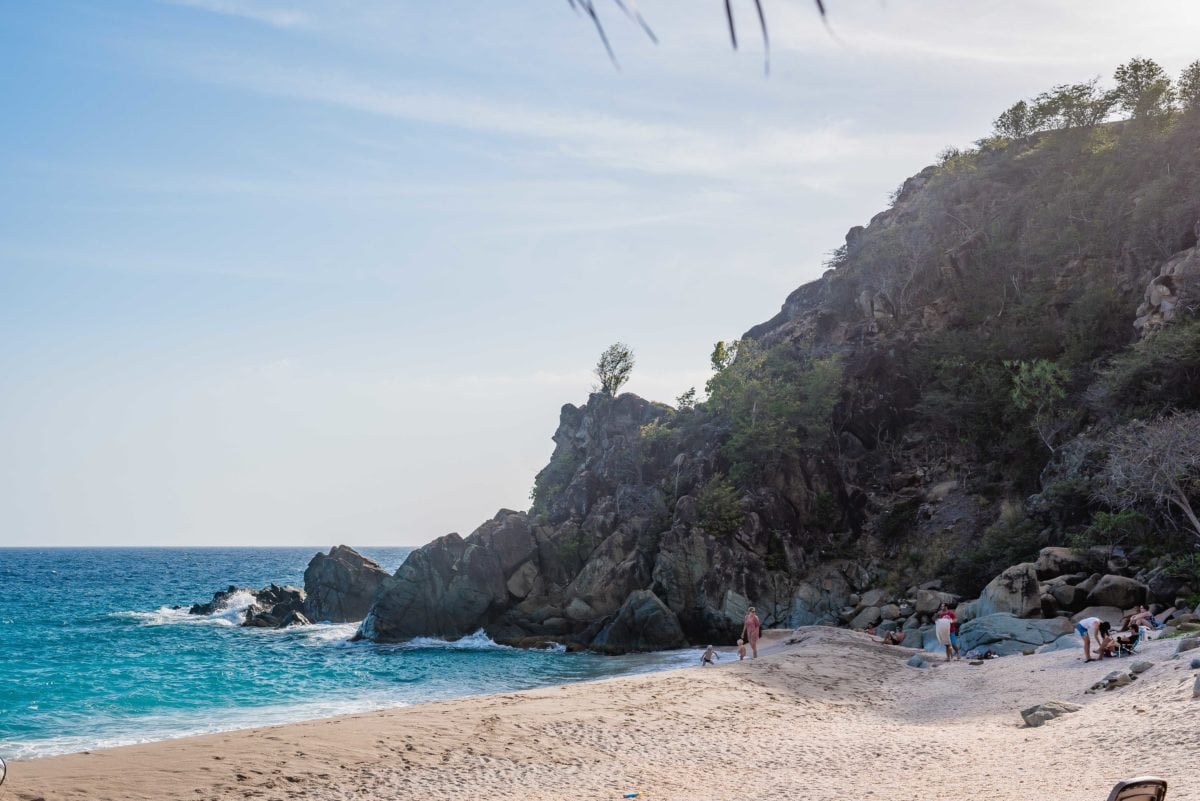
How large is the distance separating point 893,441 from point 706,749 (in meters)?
39.9

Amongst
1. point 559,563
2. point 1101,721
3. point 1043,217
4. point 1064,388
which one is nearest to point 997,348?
point 1064,388

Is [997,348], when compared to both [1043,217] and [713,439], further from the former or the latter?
[713,439]

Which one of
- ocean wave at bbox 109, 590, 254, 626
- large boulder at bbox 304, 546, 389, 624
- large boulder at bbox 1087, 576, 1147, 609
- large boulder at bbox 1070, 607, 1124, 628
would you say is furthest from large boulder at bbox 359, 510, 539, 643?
large boulder at bbox 1087, 576, 1147, 609

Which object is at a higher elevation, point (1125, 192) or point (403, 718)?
point (1125, 192)

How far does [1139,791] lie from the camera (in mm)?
6148

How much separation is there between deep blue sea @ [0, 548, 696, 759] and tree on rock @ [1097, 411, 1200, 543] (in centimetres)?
1710

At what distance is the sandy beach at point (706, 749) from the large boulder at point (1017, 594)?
7.87 metres

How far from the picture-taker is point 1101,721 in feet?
41.6

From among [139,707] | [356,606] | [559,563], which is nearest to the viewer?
[139,707]

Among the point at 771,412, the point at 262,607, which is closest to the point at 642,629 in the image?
the point at 771,412

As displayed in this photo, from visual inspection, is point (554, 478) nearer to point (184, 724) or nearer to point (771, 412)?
point (771, 412)

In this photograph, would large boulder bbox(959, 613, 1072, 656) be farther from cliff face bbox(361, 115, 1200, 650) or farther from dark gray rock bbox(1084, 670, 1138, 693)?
dark gray rock bbox(1084, 670, 1138, 693)

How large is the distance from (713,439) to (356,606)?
87.6ft

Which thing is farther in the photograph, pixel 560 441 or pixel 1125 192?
pixel 560 441
